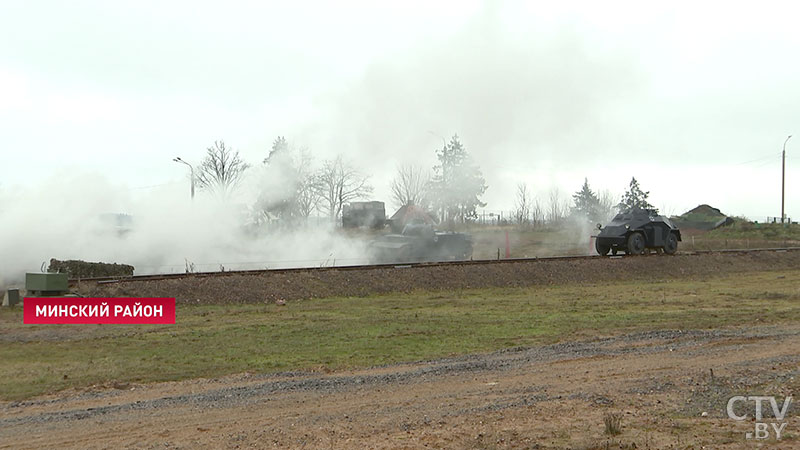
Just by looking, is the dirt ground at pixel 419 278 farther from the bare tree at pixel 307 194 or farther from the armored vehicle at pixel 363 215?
the armored vehicle at pixel 363 215

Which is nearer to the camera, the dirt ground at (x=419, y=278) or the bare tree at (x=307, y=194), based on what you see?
the dirt ground at (x=419, y=278)

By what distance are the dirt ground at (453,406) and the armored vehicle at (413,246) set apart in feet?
64.3

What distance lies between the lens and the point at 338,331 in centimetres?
1530

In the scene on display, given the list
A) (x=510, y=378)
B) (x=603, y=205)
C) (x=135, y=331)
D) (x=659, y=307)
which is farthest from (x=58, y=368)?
(x=603, y=205)

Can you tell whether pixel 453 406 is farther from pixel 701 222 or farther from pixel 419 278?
pixel 701 222

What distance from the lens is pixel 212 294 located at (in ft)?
67.9

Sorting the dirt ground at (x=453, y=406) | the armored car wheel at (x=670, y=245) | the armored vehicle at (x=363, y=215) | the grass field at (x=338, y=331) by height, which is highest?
the armored vehicle at (x=363, y=215)

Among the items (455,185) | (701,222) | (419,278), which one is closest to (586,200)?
(701,222)

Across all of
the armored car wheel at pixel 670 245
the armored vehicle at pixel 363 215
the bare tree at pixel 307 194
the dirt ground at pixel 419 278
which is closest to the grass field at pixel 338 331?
the dirt ground at pixel 419 278

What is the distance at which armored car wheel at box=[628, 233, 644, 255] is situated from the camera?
32812mm

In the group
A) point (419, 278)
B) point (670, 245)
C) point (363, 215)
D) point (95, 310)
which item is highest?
point (363, 215)

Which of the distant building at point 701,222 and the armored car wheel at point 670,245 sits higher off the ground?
the distant building at point 701,222

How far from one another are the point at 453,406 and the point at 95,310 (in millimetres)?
13539

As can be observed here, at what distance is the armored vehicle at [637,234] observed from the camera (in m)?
32.9
